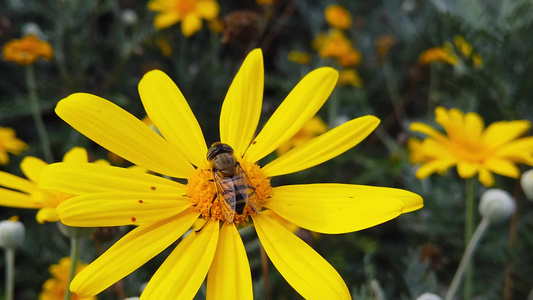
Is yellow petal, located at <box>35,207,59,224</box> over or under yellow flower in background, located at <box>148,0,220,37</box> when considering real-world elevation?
under

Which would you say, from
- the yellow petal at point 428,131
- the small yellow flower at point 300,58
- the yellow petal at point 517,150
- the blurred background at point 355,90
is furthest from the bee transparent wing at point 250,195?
the small yellow flower at point 300,58

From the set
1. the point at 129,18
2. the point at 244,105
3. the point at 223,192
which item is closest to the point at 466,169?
the point at 244,105

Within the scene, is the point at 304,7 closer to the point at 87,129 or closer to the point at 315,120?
the point at 315,120

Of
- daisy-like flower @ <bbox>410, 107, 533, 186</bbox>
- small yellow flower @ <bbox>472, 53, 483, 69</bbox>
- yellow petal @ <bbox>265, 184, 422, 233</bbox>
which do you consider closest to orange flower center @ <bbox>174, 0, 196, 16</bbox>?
small yellow flower @ <bbox>472, 53, 483, 69</bbox>

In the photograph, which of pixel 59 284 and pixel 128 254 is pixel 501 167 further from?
pixel 59 284

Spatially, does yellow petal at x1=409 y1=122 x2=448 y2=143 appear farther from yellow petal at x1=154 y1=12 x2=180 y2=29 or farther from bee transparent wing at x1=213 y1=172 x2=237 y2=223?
yellow petal at x1=154 y1=12 x2=180 y2=29

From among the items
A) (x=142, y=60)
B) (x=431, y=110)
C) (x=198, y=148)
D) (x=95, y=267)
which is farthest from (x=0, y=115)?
(x=431, y=110)
